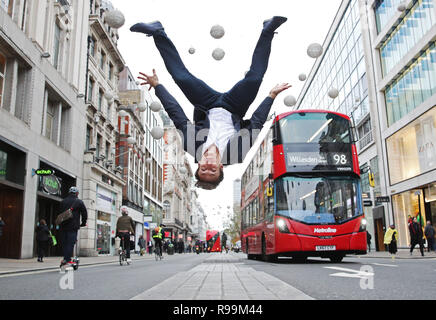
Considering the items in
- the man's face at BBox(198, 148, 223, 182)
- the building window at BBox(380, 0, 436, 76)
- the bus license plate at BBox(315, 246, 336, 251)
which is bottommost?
the bus license plate at BBox(315, 246, 336, 251)

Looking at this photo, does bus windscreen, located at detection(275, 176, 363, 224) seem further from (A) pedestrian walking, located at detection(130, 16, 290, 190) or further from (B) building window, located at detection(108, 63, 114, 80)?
(B) building window, located at detection(108, 63, 114, 80)

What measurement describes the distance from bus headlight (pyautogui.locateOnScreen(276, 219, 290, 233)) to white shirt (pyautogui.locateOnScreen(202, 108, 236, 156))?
749cm

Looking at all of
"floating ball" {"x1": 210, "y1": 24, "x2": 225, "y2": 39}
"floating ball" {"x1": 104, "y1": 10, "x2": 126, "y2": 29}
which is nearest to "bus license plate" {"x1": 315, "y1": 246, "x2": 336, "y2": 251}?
"floating ball" {"x1": 210, "y1": 24, "x2": 225, "y2": 39}

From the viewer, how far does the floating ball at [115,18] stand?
181 inches

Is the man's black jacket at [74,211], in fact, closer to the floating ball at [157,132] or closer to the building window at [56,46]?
the floating ball at [157,132]

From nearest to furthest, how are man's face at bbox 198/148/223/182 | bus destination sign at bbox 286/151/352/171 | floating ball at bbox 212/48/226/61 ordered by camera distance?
man's face at bbox 198/148/223/182, floating ball at bbox 212/48/226/61, bus destination sign at bbox 286/151/352/171

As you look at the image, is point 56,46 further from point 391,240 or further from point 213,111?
point 213,111

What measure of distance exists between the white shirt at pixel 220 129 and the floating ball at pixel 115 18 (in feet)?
4.63

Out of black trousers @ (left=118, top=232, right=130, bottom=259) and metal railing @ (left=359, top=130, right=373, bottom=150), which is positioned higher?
metal railing @ (left=359, top=130, right=373, bottom=150)

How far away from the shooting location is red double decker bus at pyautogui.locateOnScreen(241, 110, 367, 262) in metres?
11.6

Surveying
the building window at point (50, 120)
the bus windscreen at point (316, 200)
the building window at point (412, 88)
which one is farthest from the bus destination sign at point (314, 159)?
the building window at point (50, 120)
